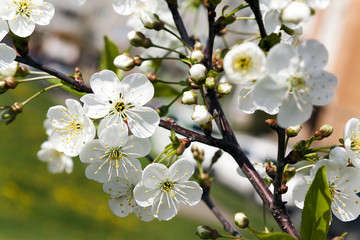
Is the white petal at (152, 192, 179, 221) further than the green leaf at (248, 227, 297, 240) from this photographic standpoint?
Yes

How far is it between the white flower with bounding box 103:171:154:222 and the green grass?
273 cm

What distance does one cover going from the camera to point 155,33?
1.33m

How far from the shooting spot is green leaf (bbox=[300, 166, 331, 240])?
732 mm

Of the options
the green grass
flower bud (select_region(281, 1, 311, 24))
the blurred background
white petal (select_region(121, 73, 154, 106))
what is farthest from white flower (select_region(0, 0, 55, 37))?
the green grass

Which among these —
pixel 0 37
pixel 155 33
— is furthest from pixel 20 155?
pixel 0 37

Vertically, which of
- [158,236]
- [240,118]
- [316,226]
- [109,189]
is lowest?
[240,118]

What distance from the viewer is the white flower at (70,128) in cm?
90

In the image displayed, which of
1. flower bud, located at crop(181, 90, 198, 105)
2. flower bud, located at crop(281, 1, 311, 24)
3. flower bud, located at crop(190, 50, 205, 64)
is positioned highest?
flower bud, located at crop(281, 1, 311, 24)

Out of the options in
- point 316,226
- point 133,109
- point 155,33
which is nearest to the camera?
point 316,226

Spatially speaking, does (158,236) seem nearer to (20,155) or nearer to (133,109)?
(20,155)

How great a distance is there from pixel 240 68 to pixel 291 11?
12cm

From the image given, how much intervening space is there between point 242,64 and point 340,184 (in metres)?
0.37

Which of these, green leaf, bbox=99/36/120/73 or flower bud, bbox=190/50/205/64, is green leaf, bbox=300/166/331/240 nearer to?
flower bud, bbox=190/50/205/64

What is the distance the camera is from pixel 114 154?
91 centimetres
